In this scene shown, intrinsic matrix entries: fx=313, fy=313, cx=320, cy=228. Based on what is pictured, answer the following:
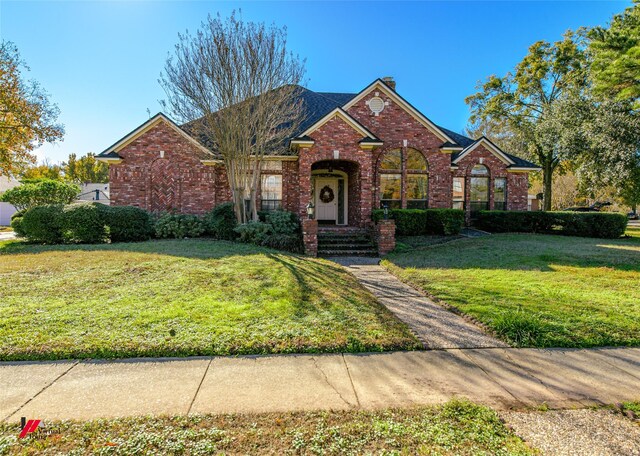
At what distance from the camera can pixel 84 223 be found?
1135cm

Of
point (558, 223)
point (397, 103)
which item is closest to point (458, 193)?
point (558, 223)

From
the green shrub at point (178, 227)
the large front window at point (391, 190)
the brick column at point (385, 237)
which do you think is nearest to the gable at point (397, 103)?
the large front window at point (391, 190)

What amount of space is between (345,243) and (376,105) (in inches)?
292

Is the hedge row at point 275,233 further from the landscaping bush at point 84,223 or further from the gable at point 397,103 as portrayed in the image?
the gable at point 397,103

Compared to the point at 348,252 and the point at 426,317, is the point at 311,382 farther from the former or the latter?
the point at 348,252

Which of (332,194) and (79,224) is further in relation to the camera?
(332,194)

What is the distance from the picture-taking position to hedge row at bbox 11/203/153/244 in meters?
11.4

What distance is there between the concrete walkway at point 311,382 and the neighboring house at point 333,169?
33.4 feet

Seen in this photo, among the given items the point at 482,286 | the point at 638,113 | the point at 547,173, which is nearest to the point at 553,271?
the point at 482,286

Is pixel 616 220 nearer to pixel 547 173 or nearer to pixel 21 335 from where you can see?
pixel 547 173

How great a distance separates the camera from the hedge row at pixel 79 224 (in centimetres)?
1136

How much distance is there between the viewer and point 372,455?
2.14 meters

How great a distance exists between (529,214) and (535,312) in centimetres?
1359

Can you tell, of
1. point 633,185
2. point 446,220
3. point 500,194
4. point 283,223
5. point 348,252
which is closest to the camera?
point 348,252
